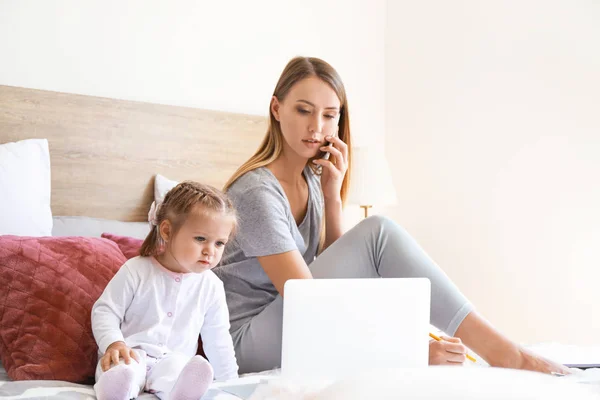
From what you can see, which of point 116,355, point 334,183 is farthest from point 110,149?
point 116,355

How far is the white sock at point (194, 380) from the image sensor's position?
115cm

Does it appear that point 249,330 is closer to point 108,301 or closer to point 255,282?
point 255,282

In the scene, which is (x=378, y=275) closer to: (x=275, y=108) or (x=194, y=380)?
(x=275, y=108)

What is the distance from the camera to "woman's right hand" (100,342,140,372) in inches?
49.9

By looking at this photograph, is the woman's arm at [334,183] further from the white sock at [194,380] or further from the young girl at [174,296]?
the white sock at [194,380]

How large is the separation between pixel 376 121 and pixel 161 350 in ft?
7.55

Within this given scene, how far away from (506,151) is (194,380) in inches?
86.2

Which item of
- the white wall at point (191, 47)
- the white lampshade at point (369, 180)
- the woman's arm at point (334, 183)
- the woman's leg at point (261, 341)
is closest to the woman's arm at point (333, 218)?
the woman's arm at point (334, 183)

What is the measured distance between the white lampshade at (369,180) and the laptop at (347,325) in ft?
5.89

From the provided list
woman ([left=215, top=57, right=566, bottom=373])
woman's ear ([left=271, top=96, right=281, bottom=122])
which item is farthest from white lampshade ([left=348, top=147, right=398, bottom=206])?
woman's ear ([left=271, top=96, right=281, bottom=122])

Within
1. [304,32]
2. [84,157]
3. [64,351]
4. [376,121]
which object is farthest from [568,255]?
[64,351]

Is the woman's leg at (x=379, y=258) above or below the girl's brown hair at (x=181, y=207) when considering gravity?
below

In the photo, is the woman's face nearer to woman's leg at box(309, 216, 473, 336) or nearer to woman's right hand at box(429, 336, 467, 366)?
woman's leg at box(309, 216, 473, 336)

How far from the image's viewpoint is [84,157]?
2.31 meters
